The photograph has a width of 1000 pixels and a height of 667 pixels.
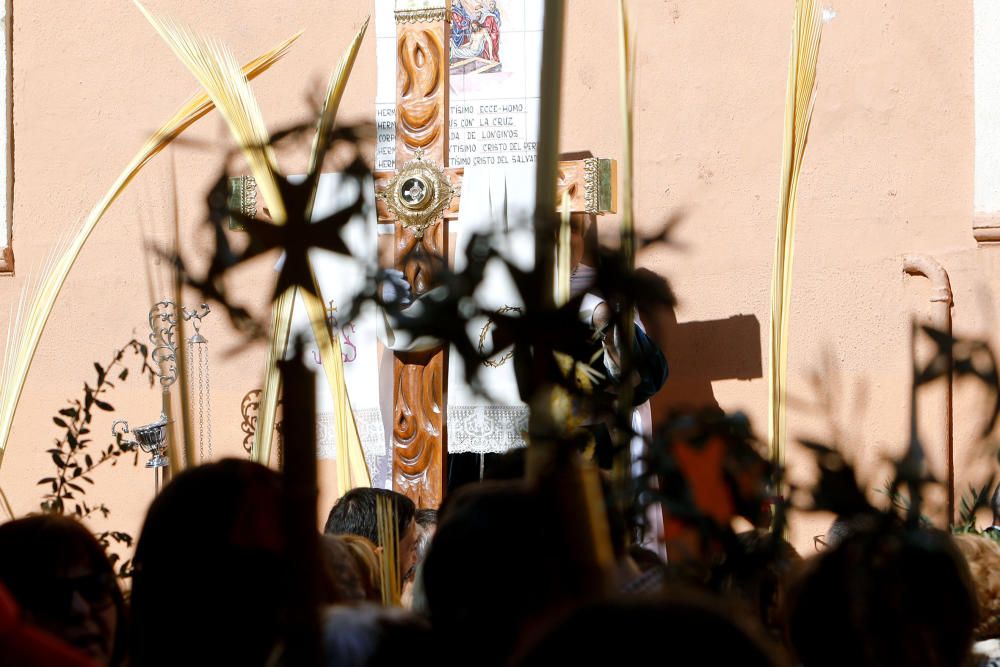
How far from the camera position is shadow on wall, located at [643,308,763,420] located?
15.4 feet

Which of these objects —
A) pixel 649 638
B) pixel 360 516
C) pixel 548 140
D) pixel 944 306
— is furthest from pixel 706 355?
pixel 649 638

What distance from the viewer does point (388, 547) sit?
2404 mm

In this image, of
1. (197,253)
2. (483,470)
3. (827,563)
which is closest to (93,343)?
Answer: (197,253)

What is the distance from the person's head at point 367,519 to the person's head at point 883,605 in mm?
1499

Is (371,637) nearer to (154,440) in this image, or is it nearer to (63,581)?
(63,581)

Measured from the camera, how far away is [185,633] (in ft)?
4.69

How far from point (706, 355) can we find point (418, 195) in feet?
4.07

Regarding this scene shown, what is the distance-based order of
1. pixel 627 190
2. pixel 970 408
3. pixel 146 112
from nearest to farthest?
Result: pixel 627 190 → pixel 970 408 → pixel 146 112

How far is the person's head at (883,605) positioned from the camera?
1311 millimetres

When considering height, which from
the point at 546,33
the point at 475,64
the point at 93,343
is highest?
the point at 475,64

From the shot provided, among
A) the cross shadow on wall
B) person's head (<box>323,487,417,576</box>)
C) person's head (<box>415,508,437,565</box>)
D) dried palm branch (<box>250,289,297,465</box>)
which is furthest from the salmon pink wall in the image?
dried palm branch (<box>250,289,297,465</box>)

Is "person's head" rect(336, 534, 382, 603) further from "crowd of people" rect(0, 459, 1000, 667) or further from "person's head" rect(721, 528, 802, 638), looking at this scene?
"person's head" rect(721, 528, 802, 638)

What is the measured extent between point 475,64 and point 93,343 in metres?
1.98

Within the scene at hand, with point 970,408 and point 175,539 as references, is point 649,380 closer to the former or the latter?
→ point 970,408
